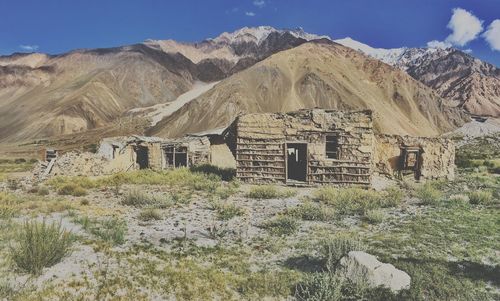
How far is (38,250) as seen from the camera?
6.59m

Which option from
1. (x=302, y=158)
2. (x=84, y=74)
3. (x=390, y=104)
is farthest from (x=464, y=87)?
(x=302, y=158)

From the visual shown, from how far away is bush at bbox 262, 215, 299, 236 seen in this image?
30.8 feet

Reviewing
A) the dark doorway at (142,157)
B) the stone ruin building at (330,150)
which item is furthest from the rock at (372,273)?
the dark doorway at (142,157)

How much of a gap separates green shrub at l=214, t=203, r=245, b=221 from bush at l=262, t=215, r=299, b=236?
1.08m

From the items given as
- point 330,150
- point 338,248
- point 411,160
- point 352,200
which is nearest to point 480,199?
point 352,200

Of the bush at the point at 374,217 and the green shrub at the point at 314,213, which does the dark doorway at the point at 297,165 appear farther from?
the bush at the point at 374,217

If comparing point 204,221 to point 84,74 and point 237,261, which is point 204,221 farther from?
point 84,74

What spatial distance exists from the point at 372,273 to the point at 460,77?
149793mm

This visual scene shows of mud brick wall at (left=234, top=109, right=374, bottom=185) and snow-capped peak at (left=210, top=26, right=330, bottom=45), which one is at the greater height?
snow-capped peak at (left=210, top=26, right=330, bottom=45)

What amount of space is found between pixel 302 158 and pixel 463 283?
15.0 metres

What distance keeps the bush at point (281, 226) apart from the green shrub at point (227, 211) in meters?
1.08

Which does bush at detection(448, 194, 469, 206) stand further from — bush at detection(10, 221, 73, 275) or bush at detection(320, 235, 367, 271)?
bush at detection(10, 221, 73, 275)

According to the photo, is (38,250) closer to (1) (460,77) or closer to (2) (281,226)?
(2) (281,226)

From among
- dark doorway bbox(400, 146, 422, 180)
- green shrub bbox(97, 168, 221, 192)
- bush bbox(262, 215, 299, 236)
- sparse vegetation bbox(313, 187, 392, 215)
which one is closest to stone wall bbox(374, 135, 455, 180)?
dark doorway bbox(400, 146, 422, 180)
